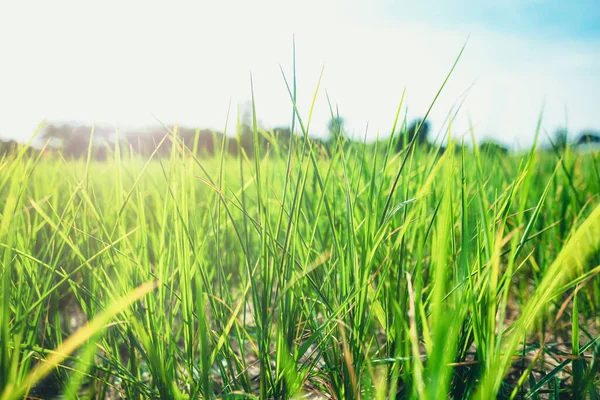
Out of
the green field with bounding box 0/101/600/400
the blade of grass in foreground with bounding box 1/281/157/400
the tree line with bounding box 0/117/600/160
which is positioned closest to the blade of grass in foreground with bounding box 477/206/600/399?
the green field with bounding box 0/101/600/400

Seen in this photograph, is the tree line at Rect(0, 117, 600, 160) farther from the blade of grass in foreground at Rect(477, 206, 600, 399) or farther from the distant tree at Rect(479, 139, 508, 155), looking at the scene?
the blade of grass in foreground at Rect(477, 206, 600, 399)

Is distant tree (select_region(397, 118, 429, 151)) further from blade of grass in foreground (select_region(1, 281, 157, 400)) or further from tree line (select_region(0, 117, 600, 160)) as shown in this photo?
blade of grass in foreground (select_region(1, 281, 157, 400))

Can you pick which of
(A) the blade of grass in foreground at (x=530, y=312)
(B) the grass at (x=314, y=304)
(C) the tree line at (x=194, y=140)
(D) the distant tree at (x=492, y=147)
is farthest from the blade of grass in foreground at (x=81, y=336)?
(D) the distant tree at (x=492, y=147)

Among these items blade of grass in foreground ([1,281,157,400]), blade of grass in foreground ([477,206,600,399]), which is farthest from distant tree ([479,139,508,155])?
blade of grass in foreground ([1,281,157,400])

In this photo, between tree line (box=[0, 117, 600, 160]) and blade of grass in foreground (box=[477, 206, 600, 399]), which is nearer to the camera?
blade of grass in foreground (box=[477, 206, 600, 399])

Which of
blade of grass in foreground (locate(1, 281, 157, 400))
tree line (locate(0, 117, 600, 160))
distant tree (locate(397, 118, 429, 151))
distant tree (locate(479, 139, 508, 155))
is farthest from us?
distant tree (locate(479, 139, 508, 155))

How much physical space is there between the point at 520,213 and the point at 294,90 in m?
0.32

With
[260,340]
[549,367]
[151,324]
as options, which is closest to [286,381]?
[260,340]

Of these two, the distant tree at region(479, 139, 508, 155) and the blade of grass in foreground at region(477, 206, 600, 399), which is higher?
the distant tree at region(479, 139, 508, 155)

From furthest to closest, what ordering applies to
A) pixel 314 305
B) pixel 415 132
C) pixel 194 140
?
pixel 194 140 < pixel 314 305 < pixel 415 132

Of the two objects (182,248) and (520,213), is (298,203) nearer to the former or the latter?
(182,248)

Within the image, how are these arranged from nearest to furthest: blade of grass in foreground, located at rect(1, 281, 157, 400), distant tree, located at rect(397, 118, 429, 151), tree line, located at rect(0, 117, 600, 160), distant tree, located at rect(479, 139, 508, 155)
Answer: blade of grass in foreground, located at rect(1, 281, 157, 400) → distant tree, located at rect(397, 118, 429, 151) → tree line, located at rect(0, 117, 600, 160) → distant tree, located at rect(479, 139, 508, 155)

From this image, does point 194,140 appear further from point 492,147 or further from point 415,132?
point 492,147

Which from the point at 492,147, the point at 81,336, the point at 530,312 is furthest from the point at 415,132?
the point at 492,147
